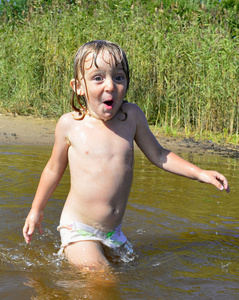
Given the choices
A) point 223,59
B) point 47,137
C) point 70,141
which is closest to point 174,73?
point 223,59

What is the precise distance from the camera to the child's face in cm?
238

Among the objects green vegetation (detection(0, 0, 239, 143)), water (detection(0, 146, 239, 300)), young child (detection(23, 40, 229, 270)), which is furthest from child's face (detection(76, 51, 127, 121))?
green vegetation (detection(0, 0, 239, 143))

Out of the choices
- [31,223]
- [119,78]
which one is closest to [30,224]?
[31,223]

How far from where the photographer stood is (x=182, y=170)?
2531 millimetres

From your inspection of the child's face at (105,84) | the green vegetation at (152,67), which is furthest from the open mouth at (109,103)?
the green vegetation at (152,67)

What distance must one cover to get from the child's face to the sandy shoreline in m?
3.97

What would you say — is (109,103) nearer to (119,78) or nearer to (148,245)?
(119,78)

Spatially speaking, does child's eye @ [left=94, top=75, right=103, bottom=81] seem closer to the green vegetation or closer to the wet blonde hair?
the wet blonde hair

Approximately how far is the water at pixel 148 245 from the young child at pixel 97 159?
19 cm

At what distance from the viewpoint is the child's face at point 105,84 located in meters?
2.38

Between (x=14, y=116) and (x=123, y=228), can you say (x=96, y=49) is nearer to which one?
(x=123, y=228)

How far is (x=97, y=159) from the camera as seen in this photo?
247cm

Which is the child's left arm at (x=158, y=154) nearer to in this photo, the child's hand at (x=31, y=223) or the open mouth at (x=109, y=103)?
the open mouth at (x=109, y=103)

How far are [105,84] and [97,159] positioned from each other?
399 millimetres
